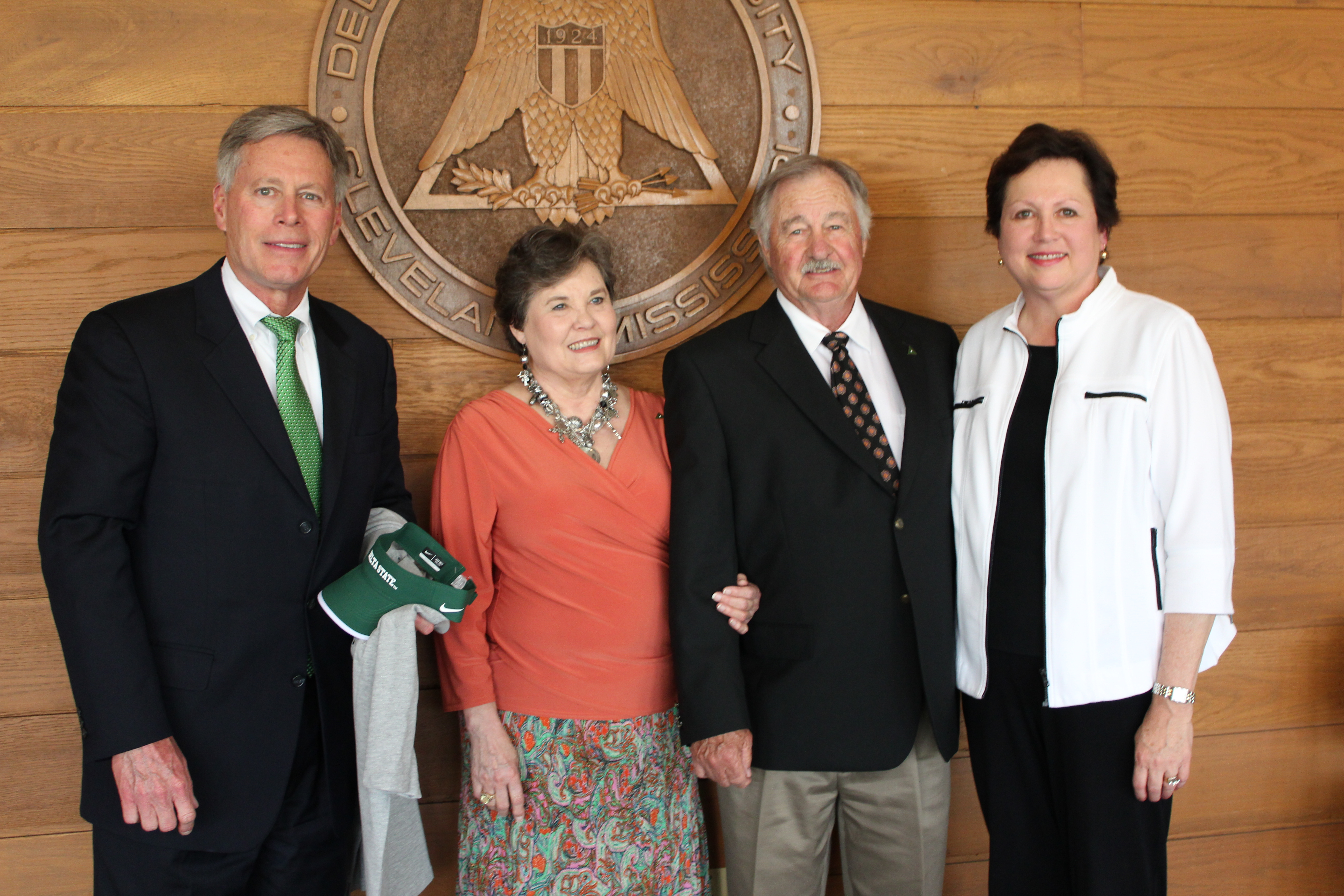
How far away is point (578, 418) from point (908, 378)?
2.05 ft

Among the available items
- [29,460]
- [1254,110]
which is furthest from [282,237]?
[1254,110]

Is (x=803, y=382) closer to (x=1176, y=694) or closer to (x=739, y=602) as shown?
(x=739, y=602)

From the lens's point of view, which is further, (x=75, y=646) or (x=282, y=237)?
(x=282, y=237)

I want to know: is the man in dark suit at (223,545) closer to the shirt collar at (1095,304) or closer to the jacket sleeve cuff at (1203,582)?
the shirt collar at (1095,304)

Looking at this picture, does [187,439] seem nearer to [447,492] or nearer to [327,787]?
[447,492]

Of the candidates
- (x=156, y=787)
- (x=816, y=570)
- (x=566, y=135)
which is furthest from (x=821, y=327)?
(x=156, y=787)

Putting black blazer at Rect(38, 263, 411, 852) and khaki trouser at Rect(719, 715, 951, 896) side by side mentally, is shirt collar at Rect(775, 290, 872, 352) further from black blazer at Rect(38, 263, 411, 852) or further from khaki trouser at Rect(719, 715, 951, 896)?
black blazer at Rect(38, 263, 411, 852)

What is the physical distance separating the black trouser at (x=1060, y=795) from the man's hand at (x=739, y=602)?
42 centimetres

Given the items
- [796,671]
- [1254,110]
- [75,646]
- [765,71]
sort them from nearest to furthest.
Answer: [75,646] → [796,671] → [765,71] → [1254,110]

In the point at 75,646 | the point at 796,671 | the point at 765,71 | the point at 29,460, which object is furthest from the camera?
the point at 765,71

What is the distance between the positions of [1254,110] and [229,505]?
240 cm

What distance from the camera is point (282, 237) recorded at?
1.49m

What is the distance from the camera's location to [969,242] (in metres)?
2.14

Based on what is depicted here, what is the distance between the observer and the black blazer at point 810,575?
159 cm
